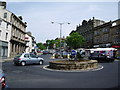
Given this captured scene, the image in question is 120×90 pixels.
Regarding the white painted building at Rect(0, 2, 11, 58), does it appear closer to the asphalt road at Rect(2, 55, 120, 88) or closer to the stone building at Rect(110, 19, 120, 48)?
the asphalt road at Rect(2, 55, 120, 88)

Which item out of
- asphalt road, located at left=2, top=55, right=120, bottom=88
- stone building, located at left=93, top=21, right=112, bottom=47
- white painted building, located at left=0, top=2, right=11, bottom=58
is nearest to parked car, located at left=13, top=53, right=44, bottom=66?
asphalt road, located at left=2, top=55, right=120, bottom=88

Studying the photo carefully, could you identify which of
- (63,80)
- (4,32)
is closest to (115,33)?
(4,32)

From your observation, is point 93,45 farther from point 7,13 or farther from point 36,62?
point 36,62

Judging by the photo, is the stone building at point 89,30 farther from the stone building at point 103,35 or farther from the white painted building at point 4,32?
the white painted building at point 4,32

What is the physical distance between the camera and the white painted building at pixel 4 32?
29.4 meters

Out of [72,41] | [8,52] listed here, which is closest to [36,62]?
[8,52]

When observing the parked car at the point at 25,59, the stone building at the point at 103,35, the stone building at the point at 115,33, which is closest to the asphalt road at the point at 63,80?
the parked car at the point at 25,59

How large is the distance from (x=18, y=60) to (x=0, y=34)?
14.4 metres

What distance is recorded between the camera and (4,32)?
100 ft

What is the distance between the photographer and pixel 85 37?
212ft

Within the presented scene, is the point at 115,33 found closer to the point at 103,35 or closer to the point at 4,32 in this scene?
the point at 103,35

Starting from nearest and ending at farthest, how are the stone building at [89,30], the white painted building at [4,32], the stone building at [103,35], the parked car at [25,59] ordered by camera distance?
the parked car at [25,59] < the white painted building at [4,32] < the stone building at [103,35] < the stone building at [89,30]

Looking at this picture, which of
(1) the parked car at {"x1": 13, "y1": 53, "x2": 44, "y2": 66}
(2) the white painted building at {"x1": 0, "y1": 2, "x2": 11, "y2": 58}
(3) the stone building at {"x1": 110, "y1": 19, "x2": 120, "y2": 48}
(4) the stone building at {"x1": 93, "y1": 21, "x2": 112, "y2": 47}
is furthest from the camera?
(4) the stone building at {"x1": 93, "y1": 21, "x2": 112, "y2": 47}

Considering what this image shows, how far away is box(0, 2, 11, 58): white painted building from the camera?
29.4m
